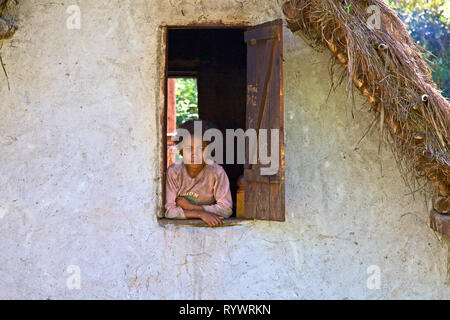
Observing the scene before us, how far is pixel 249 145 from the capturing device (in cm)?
455

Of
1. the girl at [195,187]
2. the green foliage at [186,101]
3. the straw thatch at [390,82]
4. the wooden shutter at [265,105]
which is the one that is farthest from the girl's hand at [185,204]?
the green foliage at [186,101]

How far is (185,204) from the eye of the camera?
4852 mm

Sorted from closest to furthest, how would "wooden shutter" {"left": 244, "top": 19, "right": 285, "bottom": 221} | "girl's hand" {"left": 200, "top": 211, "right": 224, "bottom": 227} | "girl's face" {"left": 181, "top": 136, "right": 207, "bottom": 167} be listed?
"wooden shutter" {"left": 244, "top": 19, "right": 285, "bottom": 221}
"girl's hand" {"left": 200, "top": 211, "right": 224, "bottom": 227}
"girl's face" {"left": 181, "top": 136, "right": 207, "bottom": 167}

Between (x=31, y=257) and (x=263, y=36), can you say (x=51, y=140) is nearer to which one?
(x=31, y=257)

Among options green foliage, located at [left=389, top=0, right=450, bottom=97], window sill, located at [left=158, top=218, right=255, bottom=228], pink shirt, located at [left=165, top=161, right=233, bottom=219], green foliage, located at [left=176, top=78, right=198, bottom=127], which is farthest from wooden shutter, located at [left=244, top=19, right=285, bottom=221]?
green foliage, located at [left=176, top=78, right=198, bottom=127]

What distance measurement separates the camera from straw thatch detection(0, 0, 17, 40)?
4.59m

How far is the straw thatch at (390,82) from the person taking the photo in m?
4.39

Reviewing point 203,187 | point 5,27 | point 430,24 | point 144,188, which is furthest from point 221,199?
point 430,24

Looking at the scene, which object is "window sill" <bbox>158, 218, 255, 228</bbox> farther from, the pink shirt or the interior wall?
the pink shirt

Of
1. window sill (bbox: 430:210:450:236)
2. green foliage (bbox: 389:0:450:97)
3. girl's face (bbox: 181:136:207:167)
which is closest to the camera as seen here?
window sill (bbox: 430:210:450:236)

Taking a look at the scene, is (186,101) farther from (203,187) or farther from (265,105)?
(265,105)

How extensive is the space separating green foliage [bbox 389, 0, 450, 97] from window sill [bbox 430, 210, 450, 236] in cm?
480

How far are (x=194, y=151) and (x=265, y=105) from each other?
79 cm
